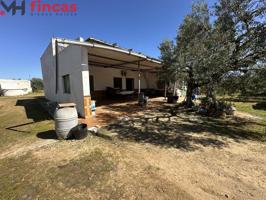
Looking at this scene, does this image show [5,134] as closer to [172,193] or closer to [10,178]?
[10,178]

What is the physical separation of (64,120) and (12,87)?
3210 centimetres

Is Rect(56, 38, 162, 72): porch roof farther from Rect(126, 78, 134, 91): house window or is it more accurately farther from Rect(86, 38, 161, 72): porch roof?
Rect(126, 78, 134, 91): house window

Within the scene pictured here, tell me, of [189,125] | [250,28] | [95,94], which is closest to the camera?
[250,28]

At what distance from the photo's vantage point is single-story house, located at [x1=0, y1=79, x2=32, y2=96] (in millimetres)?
25578

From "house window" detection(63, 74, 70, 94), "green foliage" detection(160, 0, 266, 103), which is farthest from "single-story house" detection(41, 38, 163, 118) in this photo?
"green foliage" detection(160, 0, 266, 103)

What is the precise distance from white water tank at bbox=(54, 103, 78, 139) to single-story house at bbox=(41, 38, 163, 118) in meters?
1.89

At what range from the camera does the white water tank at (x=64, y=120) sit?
12.9ft

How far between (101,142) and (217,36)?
473 centimetres

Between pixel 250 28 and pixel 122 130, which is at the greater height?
pixel 250 28

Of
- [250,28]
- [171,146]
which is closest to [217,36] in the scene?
[250,28]

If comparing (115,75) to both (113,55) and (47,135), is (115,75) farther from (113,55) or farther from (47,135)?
(47,135)

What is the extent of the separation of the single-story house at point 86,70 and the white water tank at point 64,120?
1889mm

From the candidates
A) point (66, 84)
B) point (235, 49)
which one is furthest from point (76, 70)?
point (235, 49)

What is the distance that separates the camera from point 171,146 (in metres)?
3.57
